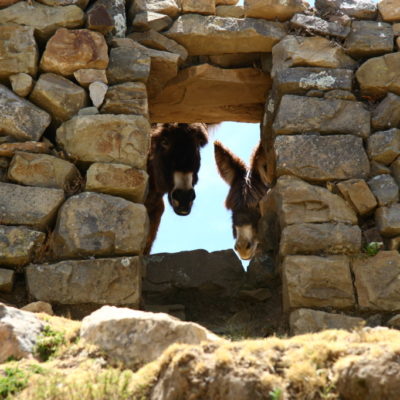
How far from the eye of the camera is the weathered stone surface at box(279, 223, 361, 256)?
5.34 m

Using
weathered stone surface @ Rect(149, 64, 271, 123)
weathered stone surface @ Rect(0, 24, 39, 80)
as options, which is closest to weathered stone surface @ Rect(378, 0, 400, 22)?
weathered stone surface @ Rect(149, 64, 271, 123)

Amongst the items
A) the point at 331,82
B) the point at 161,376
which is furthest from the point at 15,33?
the point at 161,376

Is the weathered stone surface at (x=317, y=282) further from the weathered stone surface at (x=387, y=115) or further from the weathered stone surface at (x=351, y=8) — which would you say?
the weathered stone surface at (x=351, y=8)

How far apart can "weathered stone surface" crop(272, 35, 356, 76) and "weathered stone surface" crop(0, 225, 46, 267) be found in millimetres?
2539

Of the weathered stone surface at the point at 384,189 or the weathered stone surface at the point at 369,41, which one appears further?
the weathered stone surface at the point at 369,41

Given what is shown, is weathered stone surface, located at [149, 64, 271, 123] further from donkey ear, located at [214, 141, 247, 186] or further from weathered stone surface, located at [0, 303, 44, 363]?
weathered stone surface, located at [0, 303, 44, 363]

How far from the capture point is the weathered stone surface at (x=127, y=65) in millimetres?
5867

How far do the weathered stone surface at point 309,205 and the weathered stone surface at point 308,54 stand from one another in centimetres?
116

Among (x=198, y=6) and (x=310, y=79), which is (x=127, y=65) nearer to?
(x=198, y=6)

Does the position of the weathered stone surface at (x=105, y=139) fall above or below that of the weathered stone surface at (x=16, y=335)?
below

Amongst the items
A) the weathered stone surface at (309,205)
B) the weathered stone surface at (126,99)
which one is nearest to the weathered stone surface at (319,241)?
the weathered stone surface at (309,205)

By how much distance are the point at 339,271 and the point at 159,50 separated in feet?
8.10

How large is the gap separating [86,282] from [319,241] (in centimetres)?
175

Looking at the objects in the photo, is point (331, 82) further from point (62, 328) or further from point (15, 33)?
point (62, 328)
